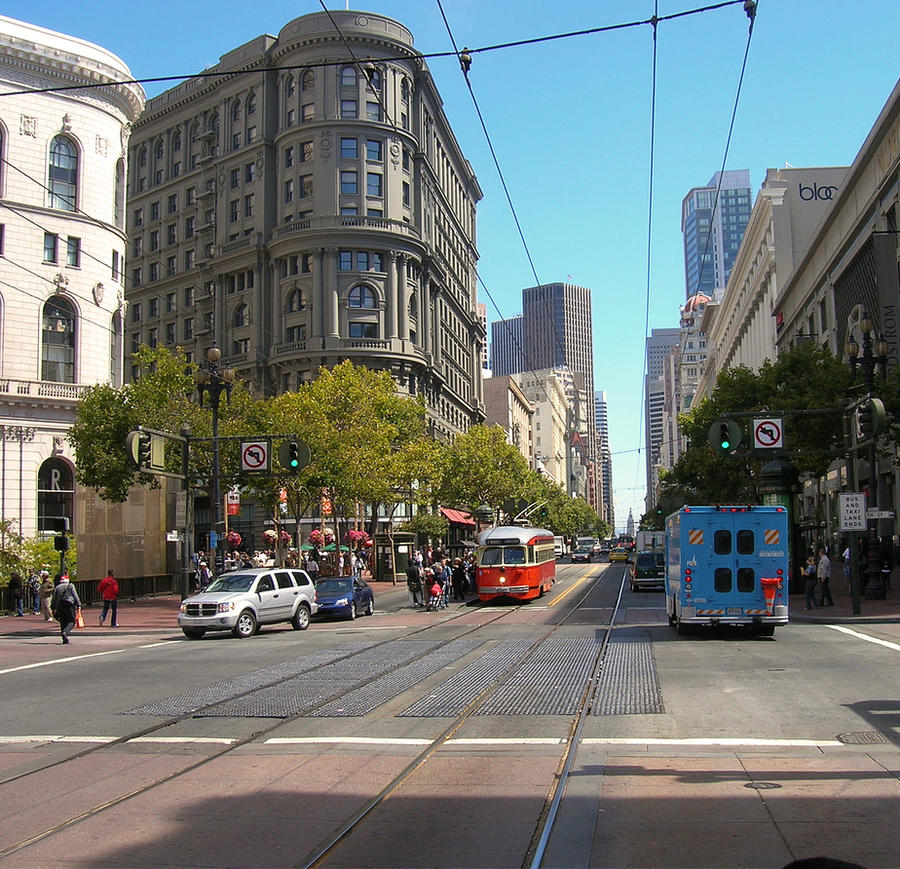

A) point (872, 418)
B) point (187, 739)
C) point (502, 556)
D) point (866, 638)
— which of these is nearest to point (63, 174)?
point (502, 556)

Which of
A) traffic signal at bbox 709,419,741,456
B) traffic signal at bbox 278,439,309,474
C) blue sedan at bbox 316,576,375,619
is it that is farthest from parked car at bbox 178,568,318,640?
traffic signal at bbox 709,419,741,456

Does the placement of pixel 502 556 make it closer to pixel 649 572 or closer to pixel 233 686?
pixel 649 572

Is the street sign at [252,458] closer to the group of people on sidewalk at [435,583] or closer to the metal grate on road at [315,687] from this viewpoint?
the group of people on sidewalk at [435,583]

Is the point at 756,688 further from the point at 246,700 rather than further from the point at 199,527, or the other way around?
the point at 199,527

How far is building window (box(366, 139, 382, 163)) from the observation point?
7219 cm

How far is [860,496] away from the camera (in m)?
26.9

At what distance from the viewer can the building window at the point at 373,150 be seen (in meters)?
72.2

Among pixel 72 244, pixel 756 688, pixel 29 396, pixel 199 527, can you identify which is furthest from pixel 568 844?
pixel 199 527

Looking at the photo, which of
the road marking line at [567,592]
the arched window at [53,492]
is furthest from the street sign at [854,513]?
the arched window at [53,492]

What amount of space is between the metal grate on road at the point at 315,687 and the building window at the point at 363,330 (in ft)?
170

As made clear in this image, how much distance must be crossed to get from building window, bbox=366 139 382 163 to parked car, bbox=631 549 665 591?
40578 millimetres

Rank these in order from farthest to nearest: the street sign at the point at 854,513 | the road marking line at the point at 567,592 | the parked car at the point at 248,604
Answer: the road marking line at the point at 567,592 → the street sign at the point at 854,513 → the parked car at the point at 248,604

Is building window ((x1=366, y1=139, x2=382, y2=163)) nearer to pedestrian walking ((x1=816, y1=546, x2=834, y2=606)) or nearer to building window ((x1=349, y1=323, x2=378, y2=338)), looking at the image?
building window ((x1=349, y1=323, x2=378, y2=338))

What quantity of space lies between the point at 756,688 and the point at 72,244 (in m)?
45.0
